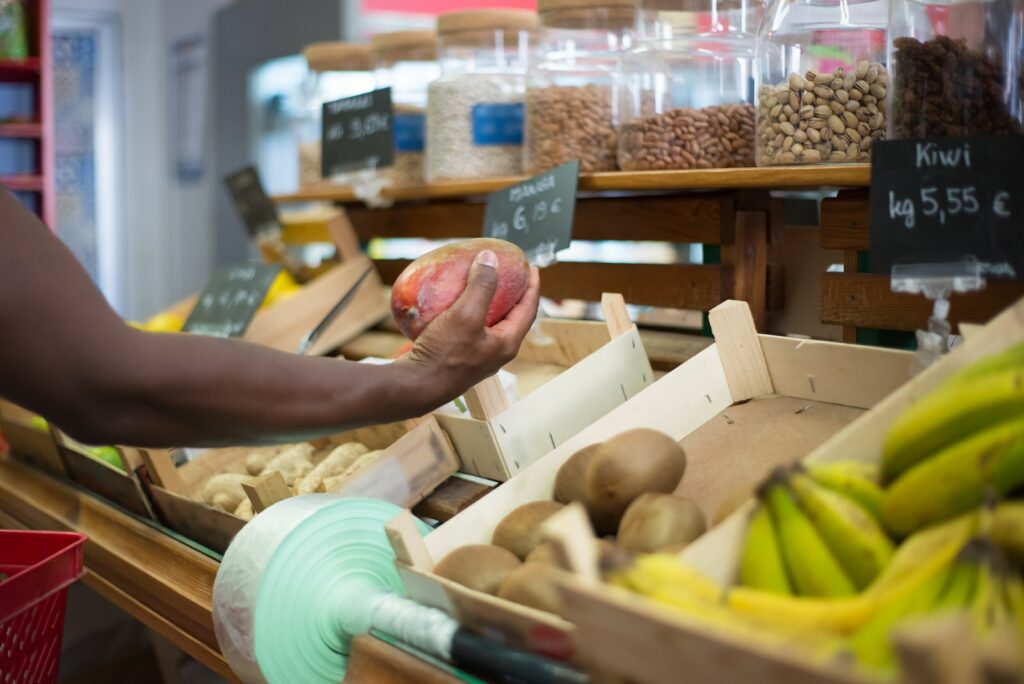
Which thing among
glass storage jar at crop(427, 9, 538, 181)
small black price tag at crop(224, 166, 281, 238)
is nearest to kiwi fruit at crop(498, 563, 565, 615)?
glass storage jar at crop(427, 9, 538, 181)

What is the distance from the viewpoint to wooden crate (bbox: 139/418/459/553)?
138 centimetres

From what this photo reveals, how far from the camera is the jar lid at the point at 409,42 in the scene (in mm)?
2385

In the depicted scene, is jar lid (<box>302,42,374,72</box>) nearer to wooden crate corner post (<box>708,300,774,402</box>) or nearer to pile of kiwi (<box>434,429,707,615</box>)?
wooden crate corner post (<box>708,300,774,402</box>)

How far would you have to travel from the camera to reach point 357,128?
2.23 metres

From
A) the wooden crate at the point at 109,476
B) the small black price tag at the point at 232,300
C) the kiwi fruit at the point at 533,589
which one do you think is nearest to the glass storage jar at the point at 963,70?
the kiwi fruit at the point at 533,589

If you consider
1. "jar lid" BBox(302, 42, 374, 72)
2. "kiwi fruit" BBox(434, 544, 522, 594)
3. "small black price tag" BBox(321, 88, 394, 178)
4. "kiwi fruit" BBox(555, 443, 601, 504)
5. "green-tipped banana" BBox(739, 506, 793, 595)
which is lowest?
"kiwi fruit" BBox(434, 544, 522, 594)

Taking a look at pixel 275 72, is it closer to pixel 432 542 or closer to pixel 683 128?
pixel 683 128

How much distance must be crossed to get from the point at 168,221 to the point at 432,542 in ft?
22.3

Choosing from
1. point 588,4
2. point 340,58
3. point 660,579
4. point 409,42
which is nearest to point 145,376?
point 660,579

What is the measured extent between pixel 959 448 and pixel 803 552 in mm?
144

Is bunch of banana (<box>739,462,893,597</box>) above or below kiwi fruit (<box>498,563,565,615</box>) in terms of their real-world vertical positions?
above

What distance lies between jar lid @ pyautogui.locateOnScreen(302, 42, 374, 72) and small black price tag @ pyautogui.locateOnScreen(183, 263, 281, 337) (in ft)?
1.98

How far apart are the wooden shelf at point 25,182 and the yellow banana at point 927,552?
4.95m

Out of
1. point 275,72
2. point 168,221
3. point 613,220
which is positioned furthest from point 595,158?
point 168,221
